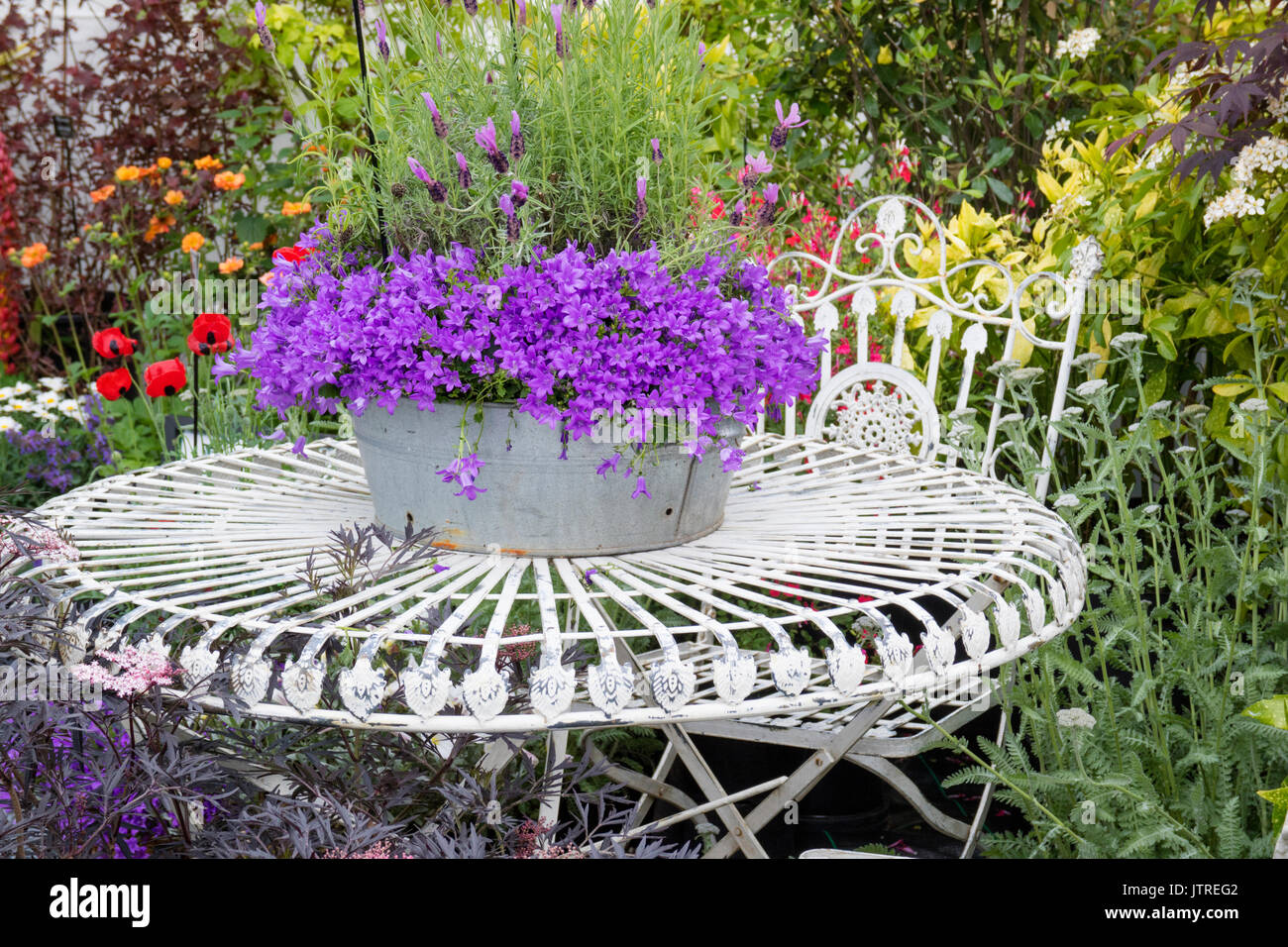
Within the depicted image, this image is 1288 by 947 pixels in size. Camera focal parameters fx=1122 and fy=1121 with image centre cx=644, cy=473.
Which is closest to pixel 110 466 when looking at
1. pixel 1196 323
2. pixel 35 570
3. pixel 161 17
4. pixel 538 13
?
pixel 161 17

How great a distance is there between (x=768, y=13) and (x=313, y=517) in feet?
9.13

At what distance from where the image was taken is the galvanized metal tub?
1.41m

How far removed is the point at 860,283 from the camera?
2.52m

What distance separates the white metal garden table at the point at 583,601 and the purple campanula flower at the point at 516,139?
51 centimetres

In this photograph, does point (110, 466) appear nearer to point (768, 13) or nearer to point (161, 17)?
point (161, 17)

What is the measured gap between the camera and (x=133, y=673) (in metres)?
1.13

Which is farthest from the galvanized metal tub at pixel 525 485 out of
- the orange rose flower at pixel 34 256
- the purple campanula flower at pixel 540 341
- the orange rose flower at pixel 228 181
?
the orange rose flower at pixel 34 256

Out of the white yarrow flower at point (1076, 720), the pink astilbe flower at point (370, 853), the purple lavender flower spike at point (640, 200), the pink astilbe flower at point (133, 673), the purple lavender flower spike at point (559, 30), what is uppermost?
the purple lavender flower spike at point (559, 30)

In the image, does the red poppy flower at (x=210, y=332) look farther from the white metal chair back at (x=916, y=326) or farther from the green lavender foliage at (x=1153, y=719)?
the green lavender foliage at (x=1153, y=719)

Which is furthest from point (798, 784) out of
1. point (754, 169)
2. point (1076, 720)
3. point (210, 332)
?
point (210, 332)

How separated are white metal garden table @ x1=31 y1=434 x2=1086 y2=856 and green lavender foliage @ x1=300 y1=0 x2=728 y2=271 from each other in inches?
16.6

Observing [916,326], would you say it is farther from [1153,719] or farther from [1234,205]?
[1153,719]

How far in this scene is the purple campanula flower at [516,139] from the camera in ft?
4.32

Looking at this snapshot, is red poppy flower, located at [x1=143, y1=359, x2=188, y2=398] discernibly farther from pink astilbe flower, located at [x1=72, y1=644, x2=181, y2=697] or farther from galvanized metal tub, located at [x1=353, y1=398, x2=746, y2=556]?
pink astilbe flower, located at [x1=72, y1=644, x2=181, y2=697]
